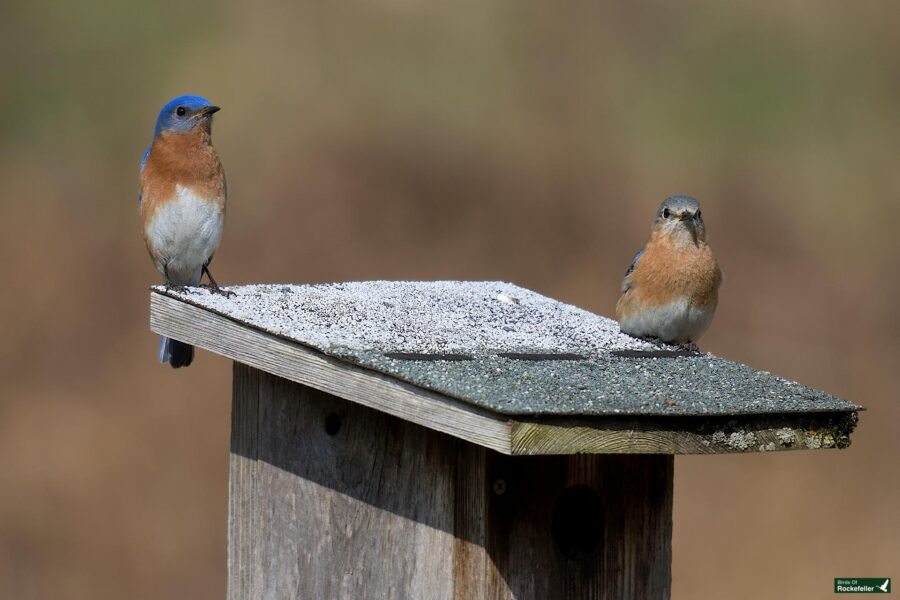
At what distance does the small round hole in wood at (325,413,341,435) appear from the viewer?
14.1 feet

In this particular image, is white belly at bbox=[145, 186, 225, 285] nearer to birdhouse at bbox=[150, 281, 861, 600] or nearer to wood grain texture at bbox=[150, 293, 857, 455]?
Result: birdhouse at bbox=[150, 281, 861, 600]

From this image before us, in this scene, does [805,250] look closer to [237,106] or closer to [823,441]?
[237,106]

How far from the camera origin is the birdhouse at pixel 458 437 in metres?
3.43

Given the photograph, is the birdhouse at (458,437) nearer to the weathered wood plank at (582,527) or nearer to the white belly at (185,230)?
the weathered wood plank at (582,527)

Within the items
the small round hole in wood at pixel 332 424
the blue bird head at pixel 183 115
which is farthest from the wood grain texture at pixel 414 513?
the blue bird head at pixel 183 115

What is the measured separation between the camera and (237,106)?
9.99 metres

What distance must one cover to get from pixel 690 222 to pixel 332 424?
64.5 inches

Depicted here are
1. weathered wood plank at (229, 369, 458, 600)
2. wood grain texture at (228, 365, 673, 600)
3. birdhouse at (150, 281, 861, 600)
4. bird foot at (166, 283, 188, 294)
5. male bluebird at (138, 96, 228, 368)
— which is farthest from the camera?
male bluebird at (138, 96, 228, 368)

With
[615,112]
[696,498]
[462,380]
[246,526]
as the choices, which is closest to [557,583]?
[462,380]

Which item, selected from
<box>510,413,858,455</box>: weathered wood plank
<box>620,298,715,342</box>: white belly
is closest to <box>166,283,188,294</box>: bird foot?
<box>620,298,715,342</box>: white belly

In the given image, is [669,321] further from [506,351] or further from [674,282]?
[506,351]

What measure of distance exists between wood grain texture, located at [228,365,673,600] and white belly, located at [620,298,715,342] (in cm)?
105

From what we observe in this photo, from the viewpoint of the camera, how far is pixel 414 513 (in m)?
3.93

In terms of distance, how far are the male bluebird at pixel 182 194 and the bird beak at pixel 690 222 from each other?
1863mm
